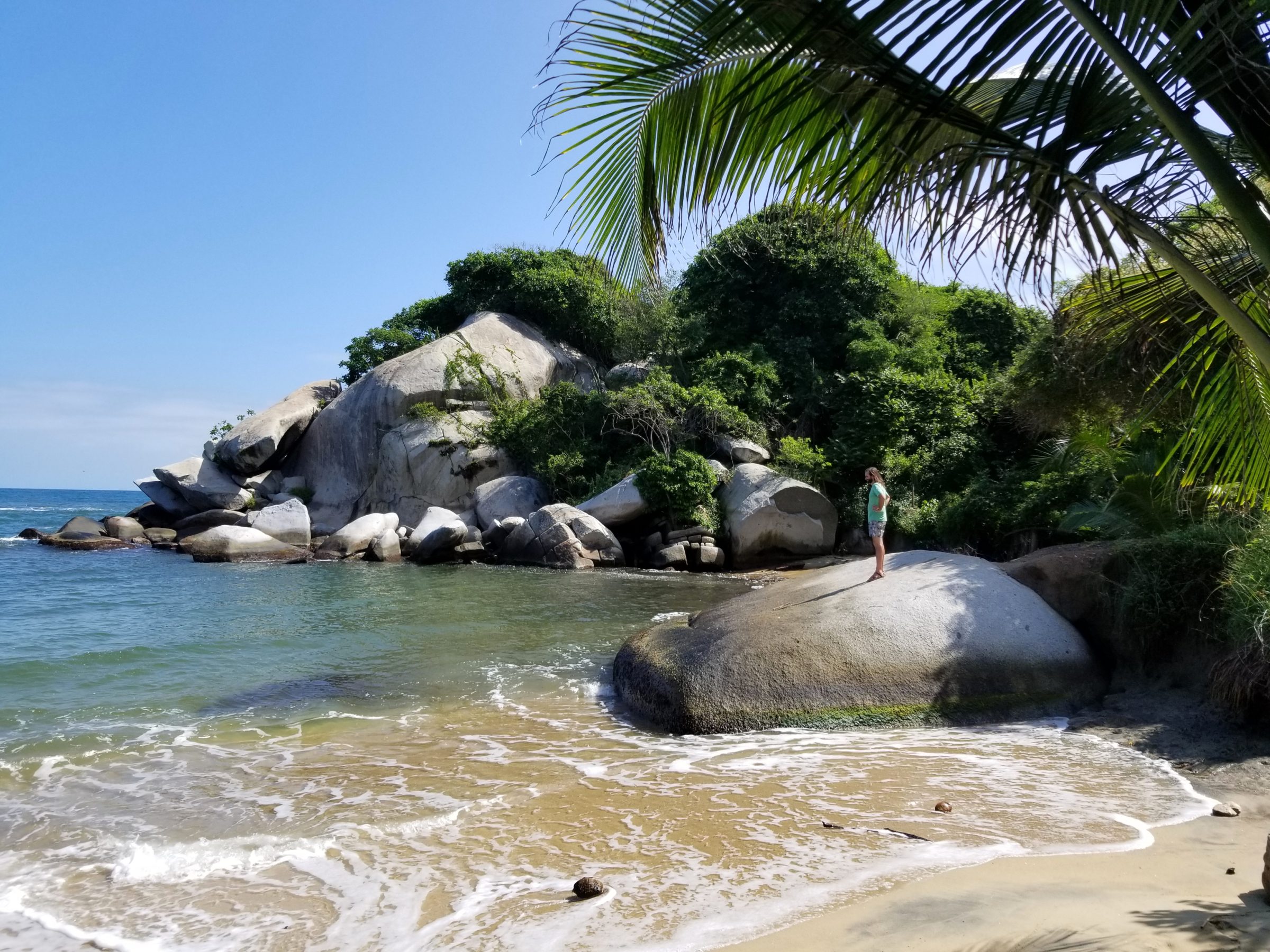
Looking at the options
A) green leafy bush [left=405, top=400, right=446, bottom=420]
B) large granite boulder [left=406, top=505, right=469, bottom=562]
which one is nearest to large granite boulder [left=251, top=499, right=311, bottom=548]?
large granite boulder [left=406, top=505, right=469, bottom=562]

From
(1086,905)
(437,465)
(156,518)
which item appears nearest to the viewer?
(1086,905)

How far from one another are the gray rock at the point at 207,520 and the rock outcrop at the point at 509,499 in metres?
7.73

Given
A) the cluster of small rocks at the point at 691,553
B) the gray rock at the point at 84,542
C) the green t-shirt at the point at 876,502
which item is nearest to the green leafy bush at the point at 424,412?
the gray rock at the point at 84,542

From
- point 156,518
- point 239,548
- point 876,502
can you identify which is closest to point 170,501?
point 156,518

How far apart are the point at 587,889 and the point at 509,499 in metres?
21.3

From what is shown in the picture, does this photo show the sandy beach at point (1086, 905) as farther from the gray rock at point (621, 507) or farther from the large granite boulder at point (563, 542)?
the gray rock at point (621, 507)

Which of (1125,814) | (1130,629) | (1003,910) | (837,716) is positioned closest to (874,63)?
(1003,910)

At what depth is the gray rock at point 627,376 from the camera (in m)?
26.6

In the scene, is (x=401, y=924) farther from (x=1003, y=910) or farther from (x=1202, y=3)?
(x=1202, y=3)

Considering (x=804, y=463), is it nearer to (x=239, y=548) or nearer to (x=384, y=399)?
(x=384, y=399)

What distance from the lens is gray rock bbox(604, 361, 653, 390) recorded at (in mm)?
26625

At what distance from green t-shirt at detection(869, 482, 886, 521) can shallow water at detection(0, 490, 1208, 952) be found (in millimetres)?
3587

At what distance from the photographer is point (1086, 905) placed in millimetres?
3490

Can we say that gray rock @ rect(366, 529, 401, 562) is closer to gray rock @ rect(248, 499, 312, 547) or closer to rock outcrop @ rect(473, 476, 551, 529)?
rock outcrop @ rect(473, 476, 551, 529)
